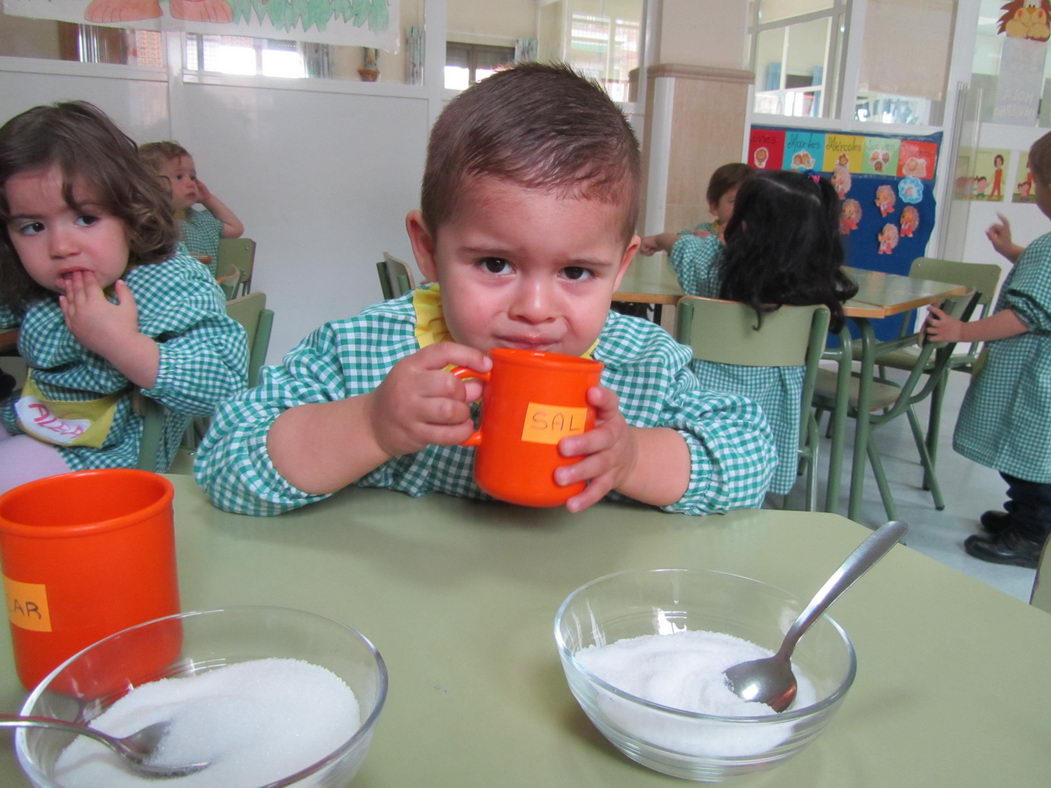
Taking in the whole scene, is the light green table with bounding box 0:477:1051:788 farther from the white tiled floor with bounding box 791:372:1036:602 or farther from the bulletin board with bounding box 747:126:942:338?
the bulletin board with bounding box 747:126:942:338

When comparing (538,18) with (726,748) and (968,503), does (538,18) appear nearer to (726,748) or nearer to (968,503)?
(968,503)

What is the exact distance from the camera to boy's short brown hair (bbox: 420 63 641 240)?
2.48 ft

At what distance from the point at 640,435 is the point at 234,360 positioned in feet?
3.00

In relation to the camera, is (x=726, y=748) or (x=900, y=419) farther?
(x=900, y=419)

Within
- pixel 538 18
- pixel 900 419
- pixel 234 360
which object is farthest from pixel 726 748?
pixel 538 18

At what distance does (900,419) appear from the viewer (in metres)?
4.17

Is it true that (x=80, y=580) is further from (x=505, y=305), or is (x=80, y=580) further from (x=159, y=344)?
(x=159, y=344)

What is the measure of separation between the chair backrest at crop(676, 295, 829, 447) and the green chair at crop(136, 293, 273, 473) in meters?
1.13

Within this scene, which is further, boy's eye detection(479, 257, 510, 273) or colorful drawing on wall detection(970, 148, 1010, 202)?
colorful drawing on wall detection(970, 148, 1010, 202)

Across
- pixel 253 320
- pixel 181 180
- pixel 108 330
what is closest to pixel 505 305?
pixel 108 330

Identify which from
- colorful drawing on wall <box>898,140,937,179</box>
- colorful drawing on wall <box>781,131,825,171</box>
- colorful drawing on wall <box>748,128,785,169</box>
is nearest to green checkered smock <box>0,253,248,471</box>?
colorful drawing on wall <box>748,128,785,169</box>

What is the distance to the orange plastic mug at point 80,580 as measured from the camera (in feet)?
1.47

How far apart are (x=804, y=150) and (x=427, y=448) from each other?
502cm

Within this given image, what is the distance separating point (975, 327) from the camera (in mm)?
2525
